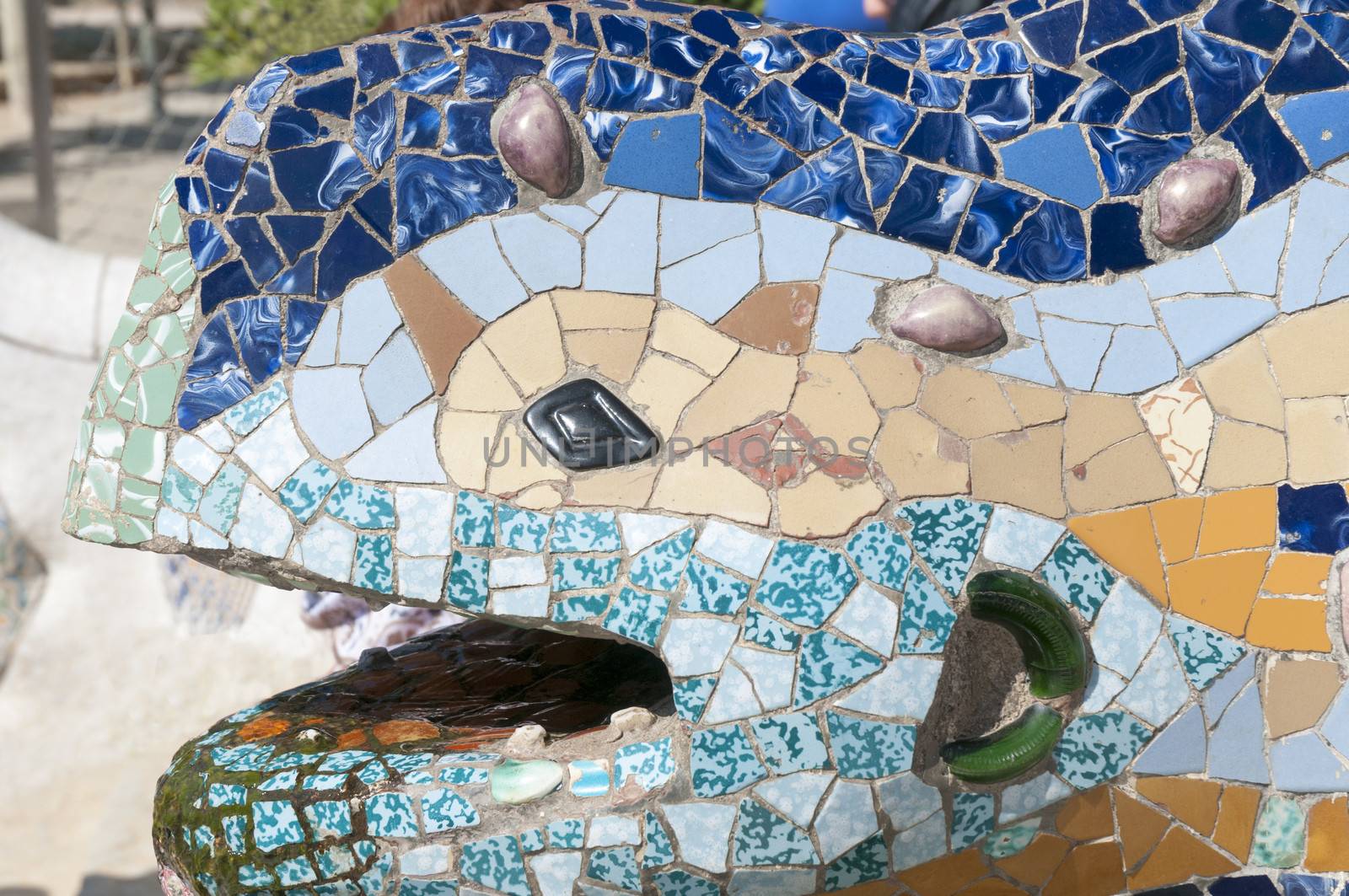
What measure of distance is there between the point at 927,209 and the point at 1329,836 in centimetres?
113

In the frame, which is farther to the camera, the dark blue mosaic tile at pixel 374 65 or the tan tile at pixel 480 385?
the dark blue mosaic tile at pixel 374 65

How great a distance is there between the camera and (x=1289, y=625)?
2.23 meters

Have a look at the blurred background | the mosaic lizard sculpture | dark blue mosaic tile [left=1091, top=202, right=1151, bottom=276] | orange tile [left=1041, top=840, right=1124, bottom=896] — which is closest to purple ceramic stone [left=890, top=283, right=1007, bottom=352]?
the mosaic lizard sculpture

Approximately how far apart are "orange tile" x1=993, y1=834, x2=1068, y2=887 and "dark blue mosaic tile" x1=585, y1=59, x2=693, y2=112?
121 centimetres

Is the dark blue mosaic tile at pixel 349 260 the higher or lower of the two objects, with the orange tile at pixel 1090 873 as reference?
higher

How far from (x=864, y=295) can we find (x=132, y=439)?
1.08 m

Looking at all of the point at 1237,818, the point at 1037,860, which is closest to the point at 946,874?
the point at 1037,860

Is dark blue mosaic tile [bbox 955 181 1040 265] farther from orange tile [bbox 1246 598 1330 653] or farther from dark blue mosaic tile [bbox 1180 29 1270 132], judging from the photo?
orange tile [bbox 1246 598 1330 653]

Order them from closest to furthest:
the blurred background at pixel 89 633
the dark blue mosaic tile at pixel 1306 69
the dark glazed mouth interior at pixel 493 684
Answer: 1. the dark blue mosaic tile at pixel 1306 69
2. the dark glazed mouth interior at pixel 493 684
3. the blurred background at pixel 89 633

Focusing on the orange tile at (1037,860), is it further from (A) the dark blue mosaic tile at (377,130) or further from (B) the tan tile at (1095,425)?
(A) the dark blue mosaic tile at (377,130)

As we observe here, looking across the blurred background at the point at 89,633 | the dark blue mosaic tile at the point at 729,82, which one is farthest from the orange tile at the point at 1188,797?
the blurred background at the point at 89,633

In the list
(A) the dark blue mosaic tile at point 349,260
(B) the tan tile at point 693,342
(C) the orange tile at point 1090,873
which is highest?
(A) the dark blue mosaic tile at point 349,260

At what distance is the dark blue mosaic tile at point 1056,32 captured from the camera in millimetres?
2314

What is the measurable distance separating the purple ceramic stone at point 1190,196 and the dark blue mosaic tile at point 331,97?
121 centimetres
